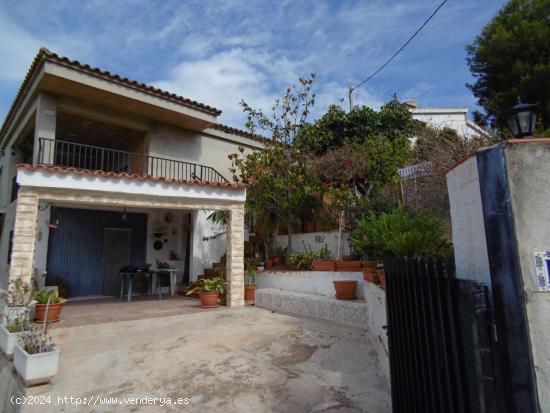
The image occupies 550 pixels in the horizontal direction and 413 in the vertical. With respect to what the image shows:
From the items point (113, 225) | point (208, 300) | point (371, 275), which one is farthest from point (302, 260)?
point (113, 225)

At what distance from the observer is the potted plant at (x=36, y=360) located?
15.4 feet

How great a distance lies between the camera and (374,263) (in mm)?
7629

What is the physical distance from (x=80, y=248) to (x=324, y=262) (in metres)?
8.90

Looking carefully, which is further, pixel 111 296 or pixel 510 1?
pixel 510 1

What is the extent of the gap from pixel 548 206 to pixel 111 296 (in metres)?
13.5

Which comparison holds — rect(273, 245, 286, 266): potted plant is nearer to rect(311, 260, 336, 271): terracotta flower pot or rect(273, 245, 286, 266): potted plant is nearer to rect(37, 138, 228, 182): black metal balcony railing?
rect(311, 260, 336, 271): terracotta flower pot

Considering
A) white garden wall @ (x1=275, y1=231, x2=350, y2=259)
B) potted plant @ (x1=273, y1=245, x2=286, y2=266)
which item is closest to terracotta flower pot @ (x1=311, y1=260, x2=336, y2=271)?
white garden wall @ (x1=275, y1=231, x2=350, y2=259)

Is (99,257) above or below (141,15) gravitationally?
below

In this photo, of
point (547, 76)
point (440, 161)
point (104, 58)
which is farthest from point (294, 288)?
point (547, 76)

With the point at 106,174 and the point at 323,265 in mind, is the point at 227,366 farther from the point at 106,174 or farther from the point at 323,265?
the point at 106,174

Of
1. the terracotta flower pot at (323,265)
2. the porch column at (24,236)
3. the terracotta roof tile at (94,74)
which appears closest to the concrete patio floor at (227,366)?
the porch column at (24,236)

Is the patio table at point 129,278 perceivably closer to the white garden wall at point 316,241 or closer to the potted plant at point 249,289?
the potted plant at point 249,289

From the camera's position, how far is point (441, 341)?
2225mm

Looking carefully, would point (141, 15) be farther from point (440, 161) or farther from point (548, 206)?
point (548, 206)
